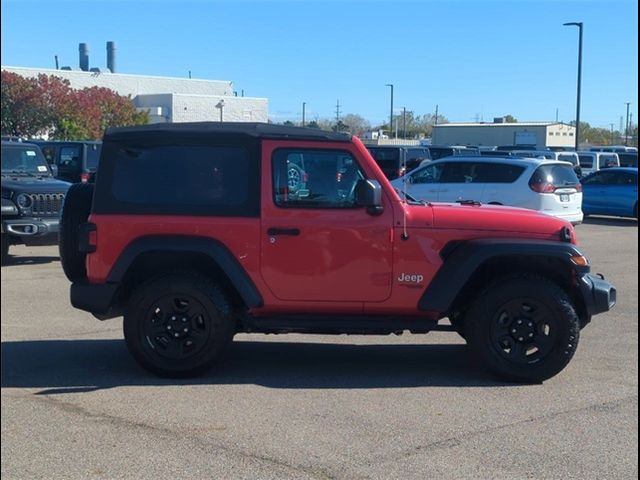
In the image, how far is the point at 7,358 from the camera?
772 centimetres

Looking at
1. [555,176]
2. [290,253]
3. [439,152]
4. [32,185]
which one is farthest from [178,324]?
[439,152]

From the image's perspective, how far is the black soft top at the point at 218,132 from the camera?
721 cm

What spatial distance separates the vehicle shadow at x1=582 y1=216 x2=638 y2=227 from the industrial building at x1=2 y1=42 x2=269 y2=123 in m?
14.3

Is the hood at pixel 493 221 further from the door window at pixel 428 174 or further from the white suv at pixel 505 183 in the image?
the door window at pixel 428 174

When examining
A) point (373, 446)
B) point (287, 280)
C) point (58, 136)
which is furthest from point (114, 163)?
point (58, 136)

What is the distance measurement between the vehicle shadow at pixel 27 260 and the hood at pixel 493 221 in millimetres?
8778

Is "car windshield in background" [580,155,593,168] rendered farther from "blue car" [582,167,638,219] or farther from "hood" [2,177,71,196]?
"hood" [2,177,71,196]

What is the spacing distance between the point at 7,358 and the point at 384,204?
351 centimetres

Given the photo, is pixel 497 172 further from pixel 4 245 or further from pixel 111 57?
pixel 111 57

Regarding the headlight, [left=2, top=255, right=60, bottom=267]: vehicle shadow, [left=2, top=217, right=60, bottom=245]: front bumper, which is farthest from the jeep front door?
[left=2, top=255, right=60, bottom=267]: vehicle shadow

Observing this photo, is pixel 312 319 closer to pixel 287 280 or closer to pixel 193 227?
pixel 287 280

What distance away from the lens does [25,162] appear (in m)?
15.6

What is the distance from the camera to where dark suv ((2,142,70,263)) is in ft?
44.5

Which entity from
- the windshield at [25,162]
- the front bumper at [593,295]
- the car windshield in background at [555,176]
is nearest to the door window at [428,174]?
the car windshield in background at [555,176]
